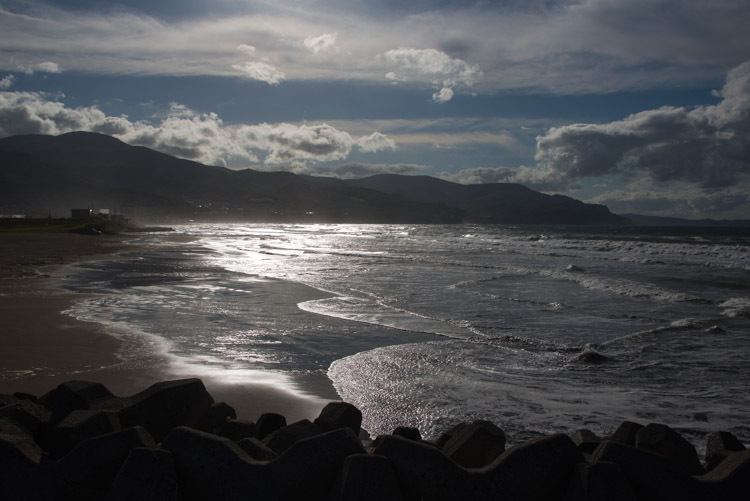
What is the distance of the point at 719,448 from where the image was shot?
3121 mm

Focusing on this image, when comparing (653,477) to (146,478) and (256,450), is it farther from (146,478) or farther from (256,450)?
(146,478)

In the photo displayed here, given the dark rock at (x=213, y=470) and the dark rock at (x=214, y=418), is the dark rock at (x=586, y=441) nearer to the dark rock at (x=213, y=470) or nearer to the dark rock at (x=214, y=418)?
the dark rock at (x=213, y=470)

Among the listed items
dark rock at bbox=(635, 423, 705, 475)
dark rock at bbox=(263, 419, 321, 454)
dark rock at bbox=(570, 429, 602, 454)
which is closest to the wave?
dark rock at bbox=(570, 429, 602, 454)

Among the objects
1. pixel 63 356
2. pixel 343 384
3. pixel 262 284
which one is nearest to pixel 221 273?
pixel 262 284

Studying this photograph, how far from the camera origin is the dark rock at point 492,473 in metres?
2.47

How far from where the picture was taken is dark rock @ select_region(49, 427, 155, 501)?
260cm

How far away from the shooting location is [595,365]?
23.3 ft

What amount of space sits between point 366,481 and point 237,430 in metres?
1.33

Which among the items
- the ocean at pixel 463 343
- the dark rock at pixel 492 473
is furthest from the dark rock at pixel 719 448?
the ocean at pixel 463 343

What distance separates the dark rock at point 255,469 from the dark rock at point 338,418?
2.76 ft

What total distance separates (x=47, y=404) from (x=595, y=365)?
20.7 ft

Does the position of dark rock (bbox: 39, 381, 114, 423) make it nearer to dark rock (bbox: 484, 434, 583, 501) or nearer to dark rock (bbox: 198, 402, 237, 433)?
dark rock (bbox: 198, 402, 237, 433)

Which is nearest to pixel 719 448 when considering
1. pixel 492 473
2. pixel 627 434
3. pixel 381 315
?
pixel 627 434

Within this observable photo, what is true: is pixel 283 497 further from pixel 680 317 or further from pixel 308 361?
pixel 680 317
